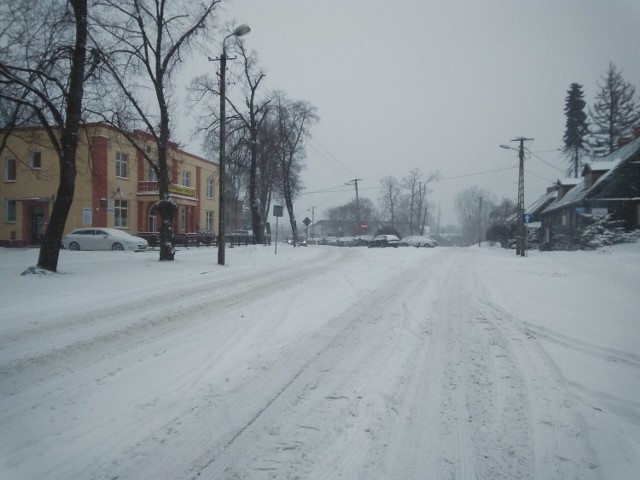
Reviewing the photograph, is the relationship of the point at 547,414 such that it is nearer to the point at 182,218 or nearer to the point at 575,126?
the point at 182,218

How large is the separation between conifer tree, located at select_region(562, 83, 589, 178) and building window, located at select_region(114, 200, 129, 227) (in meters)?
47.1

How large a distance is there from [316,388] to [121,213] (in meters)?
32.7

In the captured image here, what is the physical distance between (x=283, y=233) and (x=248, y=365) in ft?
417

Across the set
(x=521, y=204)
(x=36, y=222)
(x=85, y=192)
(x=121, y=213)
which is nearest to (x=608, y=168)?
(x=521, y=204)

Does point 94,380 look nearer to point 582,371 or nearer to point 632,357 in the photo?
point 582,371

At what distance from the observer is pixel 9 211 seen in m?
32.3

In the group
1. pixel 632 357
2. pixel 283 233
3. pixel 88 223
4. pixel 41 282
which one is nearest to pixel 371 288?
pixel 632 357

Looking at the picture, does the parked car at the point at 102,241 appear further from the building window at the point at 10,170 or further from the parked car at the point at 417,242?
the parked car at the point at 417,242

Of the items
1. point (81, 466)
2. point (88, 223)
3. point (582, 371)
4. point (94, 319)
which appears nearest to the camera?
point (81, 466)

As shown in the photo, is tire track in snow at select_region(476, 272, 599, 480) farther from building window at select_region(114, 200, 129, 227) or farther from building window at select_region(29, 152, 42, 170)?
building window at select_region(29, 152, 42, 170)

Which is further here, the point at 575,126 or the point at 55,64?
the point at 575,126

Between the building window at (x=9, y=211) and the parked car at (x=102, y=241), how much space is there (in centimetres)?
1256

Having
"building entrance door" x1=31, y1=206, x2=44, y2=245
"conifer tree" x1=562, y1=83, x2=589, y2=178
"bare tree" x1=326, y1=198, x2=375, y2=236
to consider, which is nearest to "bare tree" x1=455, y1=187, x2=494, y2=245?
"bare tree" x1=326, y1=198, x2=375, y2=236

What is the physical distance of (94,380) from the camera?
13.8 ft
